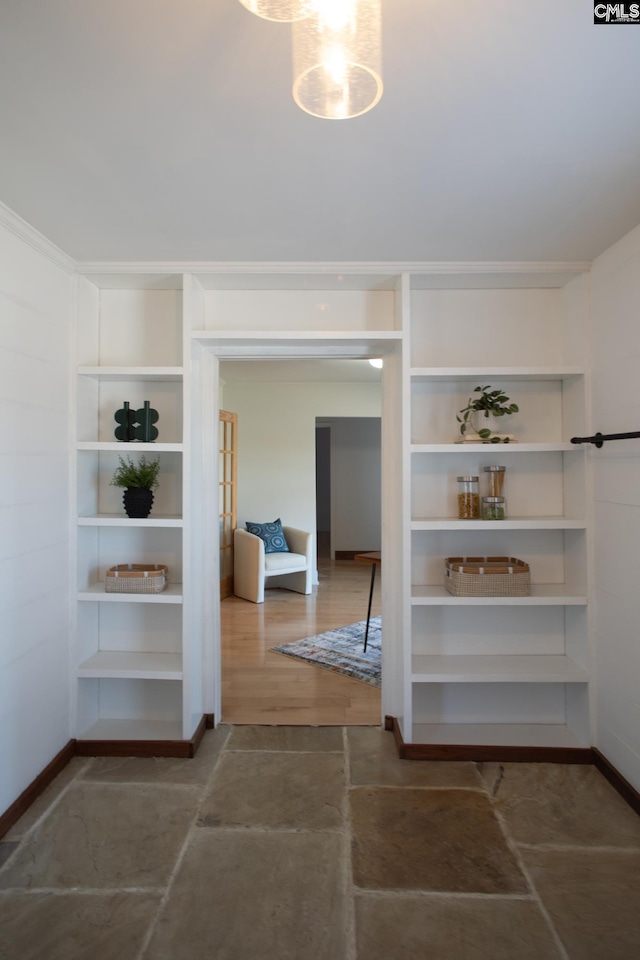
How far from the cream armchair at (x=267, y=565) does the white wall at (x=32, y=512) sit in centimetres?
310

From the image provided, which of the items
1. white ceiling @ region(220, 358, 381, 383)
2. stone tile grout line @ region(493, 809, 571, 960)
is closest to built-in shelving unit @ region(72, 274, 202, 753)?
stone tile grout line @ region(493, 809, 571, 960)

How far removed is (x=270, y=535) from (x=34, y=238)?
4.25 meters

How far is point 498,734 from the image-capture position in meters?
2.77

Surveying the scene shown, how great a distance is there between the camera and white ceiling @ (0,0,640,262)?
1.26 meters

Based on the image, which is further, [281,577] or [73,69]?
[281,577]

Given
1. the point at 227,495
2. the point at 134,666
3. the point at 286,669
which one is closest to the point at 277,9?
the point at 134,666

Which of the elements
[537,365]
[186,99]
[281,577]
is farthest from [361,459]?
[186,99]

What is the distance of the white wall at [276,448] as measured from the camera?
665cm

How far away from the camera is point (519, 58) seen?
133cm

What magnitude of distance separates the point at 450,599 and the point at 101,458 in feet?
6.35

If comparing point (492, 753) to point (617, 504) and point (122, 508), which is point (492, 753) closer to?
point (617, 504)

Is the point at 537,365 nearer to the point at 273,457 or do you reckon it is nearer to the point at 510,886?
the point at 510,886

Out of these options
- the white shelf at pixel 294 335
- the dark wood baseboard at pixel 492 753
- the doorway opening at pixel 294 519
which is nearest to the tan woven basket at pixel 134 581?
the doorway opening at pixel 294 519

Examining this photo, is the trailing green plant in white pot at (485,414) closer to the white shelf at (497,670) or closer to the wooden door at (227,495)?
the white shelf at (497,670)
